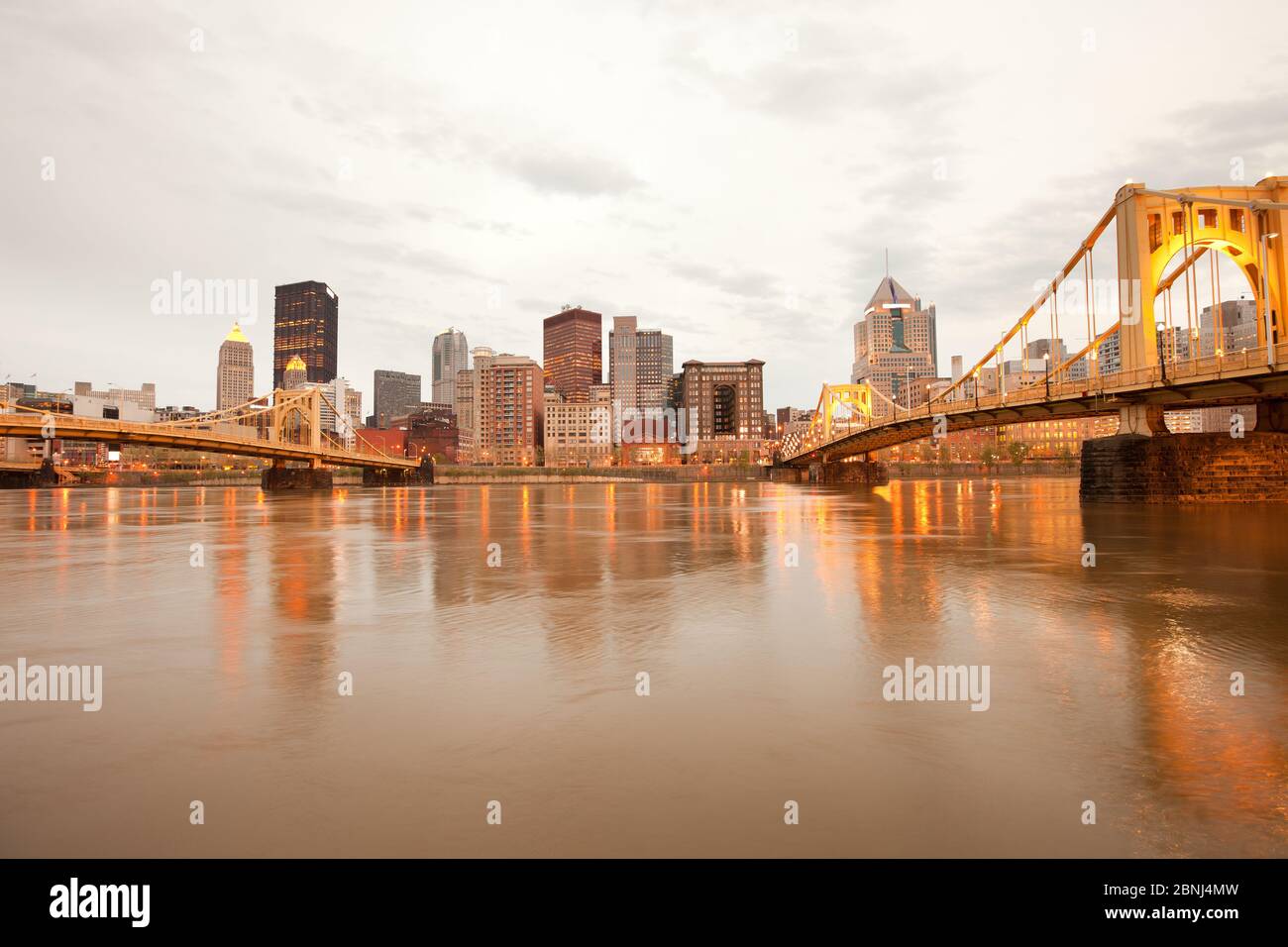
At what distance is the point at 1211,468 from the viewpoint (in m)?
33.9

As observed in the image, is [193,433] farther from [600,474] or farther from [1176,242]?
[600,474]

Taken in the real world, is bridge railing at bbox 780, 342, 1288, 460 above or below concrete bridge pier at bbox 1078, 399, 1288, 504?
above

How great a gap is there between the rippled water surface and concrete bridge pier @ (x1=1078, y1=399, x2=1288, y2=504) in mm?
25859

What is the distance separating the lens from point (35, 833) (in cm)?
364

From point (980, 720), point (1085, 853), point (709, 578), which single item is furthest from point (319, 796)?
point (709, 578)

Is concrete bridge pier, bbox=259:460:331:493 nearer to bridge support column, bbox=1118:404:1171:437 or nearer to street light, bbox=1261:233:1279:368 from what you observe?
bridge support column, bbox=1118:404:1171:437

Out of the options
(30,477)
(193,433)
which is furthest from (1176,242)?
(30,477)

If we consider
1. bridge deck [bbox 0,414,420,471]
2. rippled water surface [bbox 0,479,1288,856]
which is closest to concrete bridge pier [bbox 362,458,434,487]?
→ bridge deck [bbox 0,414,420,471]

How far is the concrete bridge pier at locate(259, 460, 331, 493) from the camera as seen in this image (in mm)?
90438

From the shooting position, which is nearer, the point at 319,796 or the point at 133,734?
the point at 319,796

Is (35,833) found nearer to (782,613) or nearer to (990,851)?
(990,851)

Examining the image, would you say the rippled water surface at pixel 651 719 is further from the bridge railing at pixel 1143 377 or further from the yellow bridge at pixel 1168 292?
the yellow bridge at pixel 1168 292

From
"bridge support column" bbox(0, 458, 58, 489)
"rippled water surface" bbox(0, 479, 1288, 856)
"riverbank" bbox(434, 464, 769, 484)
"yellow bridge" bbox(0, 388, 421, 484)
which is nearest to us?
"rippled water surface" bbox(0, 479, 1288, 856)
